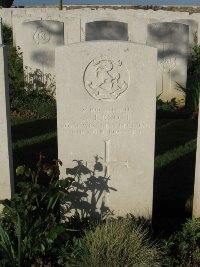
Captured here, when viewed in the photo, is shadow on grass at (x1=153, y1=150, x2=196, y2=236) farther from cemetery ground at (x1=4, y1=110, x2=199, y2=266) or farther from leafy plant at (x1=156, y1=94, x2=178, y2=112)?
leafy plant at (x1=156, y1=94, x2=178, y2=112)

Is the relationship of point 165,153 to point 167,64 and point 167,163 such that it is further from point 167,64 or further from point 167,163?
point 167,64

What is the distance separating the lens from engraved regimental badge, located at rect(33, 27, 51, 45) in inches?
343

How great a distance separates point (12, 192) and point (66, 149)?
25.9 inches

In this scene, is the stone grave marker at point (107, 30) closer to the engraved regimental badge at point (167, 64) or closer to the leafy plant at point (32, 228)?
the engraved regimental badge at point (167, 64)

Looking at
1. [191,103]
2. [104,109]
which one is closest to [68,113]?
[104,109]

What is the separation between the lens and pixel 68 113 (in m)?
3.98

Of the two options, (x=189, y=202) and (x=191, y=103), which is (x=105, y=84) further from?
(x=191, y=103)

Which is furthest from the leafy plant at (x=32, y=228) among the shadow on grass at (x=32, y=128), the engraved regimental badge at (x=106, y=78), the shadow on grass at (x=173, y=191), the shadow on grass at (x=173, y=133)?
the shadow on grass at (x=32, y=128)

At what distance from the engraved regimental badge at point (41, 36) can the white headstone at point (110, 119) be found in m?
5.09

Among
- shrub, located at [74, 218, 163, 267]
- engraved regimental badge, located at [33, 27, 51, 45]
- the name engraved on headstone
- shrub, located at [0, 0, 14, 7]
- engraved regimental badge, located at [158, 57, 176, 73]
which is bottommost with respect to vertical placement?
shrub, located at [74, 218, 163, 267]

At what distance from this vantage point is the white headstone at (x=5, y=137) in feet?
12.8

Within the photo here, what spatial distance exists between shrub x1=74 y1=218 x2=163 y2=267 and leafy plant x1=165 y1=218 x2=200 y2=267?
22cm

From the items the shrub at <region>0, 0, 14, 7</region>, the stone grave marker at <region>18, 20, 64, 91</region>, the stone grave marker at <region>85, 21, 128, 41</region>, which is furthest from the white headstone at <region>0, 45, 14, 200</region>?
the shrub at <region>0, 0, 14, 7</region>

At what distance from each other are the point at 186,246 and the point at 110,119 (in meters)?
1.26
